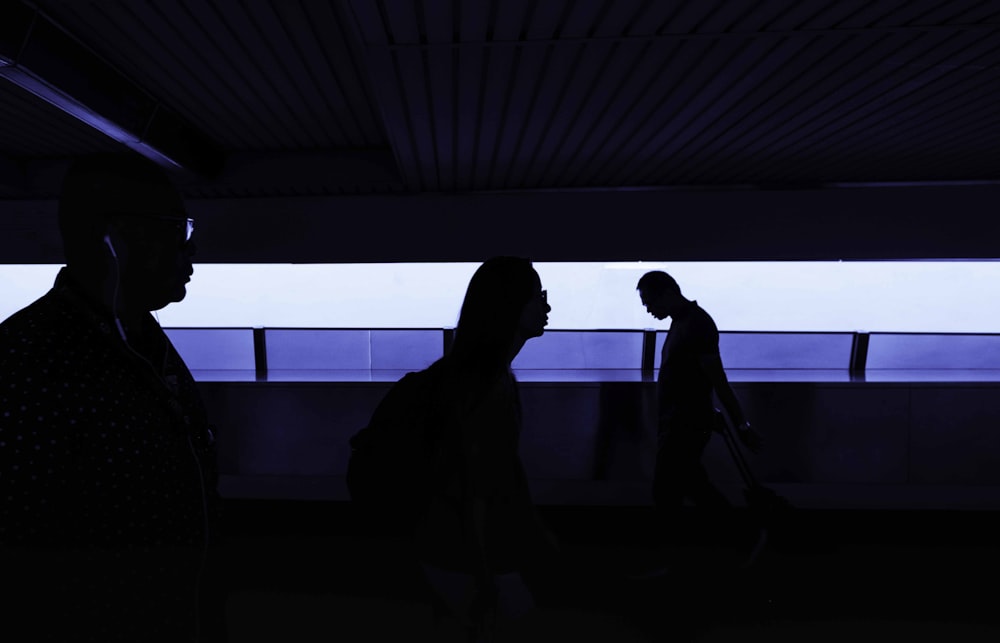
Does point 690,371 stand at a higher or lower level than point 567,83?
lower

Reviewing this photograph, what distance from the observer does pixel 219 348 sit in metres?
7.01

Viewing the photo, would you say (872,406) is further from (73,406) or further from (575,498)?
(73,406)

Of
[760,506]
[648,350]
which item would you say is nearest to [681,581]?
[760,506]

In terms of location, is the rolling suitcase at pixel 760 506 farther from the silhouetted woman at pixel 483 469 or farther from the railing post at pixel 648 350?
the silhouetted woman at pixel 483 469

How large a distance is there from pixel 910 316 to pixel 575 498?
5.22 meters

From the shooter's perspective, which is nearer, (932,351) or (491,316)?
(491,316)

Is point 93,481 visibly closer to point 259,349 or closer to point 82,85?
point 82,85

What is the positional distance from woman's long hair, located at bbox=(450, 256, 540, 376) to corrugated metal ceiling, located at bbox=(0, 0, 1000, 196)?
171 centimetres

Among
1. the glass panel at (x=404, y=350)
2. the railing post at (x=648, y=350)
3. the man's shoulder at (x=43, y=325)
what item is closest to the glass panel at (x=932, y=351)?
the railing post at (x=648, y=350)

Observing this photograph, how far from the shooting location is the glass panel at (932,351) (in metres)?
6.60

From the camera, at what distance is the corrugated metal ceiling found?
10.1 feet

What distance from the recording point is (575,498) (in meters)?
5.55

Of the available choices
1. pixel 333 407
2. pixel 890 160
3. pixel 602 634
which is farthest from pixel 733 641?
pixel 890 160

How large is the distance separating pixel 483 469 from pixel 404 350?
5228 mm
